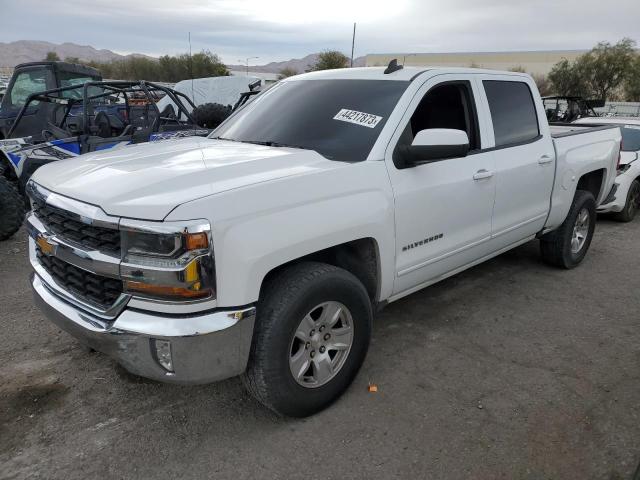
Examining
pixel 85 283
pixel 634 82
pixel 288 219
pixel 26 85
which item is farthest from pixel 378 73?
pixel 634 82

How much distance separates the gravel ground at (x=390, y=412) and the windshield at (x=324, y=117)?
4.90ft

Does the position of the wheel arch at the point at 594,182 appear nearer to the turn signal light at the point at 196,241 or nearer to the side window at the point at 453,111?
the side window at the point at 453,111

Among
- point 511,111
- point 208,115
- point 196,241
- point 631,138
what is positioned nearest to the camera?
point 196,241

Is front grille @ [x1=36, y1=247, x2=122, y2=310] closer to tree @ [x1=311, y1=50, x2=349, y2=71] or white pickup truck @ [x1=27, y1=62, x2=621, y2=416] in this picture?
white pickup truck @ [x1=27, y1=62, x2=621, y2=416]

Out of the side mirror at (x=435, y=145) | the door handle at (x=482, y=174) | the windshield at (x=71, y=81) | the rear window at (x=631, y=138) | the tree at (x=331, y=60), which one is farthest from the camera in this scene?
the tree at (x=331, y=60)

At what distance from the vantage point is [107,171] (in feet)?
9.11

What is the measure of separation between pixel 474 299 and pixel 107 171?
325 centimetres

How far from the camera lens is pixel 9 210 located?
20.1 feet

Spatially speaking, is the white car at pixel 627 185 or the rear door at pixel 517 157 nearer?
the rear door at pixel 517 157

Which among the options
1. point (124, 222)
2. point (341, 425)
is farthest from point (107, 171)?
point (341, 425)

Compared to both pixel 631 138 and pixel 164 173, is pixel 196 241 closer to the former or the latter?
pixel 164 173

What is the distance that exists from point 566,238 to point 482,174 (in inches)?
77.6

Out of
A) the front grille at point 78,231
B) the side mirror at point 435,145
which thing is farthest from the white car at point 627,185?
the front grille at point 78,231

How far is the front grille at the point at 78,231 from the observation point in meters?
2.38
